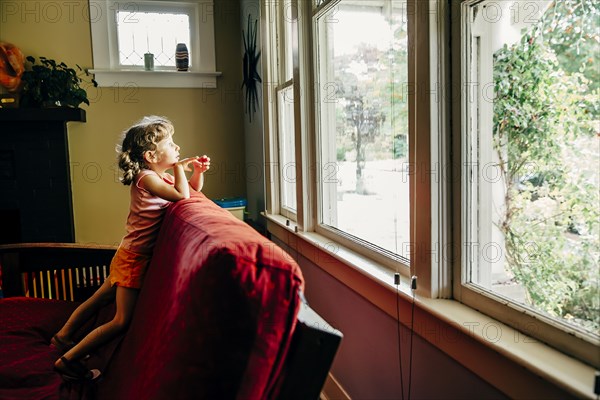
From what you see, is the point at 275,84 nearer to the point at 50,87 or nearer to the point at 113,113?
the point at 113,113

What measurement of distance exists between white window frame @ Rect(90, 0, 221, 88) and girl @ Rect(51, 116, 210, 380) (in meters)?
Result: 1.87

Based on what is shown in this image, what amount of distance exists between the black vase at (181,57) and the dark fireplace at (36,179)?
80 centimetres

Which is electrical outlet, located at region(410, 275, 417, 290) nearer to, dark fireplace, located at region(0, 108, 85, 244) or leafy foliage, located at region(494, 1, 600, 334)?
leafy foliage, located at region(494, 1, 600, 334)

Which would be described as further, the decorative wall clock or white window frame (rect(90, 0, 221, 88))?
white window frame (rect(90, 0, 221, 88))

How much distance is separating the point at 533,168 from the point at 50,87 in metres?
3.13

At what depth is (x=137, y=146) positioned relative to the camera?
5.87 feet

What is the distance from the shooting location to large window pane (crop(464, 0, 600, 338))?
845 millimetres

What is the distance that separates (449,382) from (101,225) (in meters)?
3.10

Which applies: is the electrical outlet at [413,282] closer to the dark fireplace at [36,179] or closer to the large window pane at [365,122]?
the large window pane at [365,122]

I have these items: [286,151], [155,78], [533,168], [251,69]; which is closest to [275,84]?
[286,151]

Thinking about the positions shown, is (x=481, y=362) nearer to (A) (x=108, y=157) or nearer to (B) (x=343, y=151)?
(B) (x=343, y=151)

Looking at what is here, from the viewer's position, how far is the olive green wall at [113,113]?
134 inches

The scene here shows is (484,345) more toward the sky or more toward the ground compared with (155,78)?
more toward the ground

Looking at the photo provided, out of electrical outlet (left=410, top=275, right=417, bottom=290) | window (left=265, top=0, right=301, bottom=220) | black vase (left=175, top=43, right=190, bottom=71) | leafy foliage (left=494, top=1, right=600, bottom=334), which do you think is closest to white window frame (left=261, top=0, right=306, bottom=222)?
window (left=265, top=0, right=301, bottom=220)
